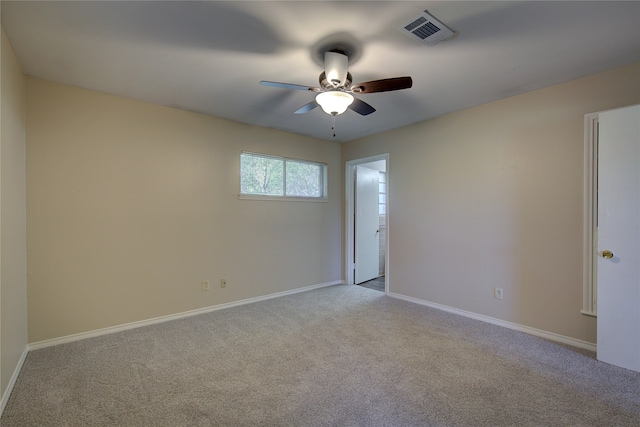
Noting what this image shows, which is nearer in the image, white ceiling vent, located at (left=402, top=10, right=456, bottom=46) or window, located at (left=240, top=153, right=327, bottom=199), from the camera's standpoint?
white ceiling vent, located at (left=402, top=10, right=456, bottom=46)

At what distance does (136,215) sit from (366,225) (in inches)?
136

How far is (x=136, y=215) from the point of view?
119 inches

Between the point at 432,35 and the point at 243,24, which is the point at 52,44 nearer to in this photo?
the point at 243,24

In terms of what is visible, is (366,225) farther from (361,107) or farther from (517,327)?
(361,107)

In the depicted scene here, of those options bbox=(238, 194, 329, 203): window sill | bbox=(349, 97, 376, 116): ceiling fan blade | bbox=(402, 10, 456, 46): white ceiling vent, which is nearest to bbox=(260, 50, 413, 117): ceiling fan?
bbox=(349, 97, 376, 116): ceiling fan blade

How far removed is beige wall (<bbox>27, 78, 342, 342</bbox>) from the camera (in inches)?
102

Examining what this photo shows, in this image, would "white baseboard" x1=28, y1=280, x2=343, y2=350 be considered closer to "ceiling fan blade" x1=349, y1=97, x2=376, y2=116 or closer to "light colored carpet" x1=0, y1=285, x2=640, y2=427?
"light colored carpet" x1=0, y1=285, x2=640, y2=427

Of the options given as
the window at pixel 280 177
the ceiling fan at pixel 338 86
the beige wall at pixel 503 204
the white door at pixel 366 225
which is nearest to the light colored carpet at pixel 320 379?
the beige wall at pixel 503 204

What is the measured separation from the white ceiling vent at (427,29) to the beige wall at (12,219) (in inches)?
104

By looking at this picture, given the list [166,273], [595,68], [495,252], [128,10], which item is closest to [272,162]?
[166,273]

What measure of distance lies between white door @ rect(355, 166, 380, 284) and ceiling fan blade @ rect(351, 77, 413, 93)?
9.26 feet

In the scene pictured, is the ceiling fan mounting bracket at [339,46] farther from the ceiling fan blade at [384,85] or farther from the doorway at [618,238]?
the doorway at [618,238]

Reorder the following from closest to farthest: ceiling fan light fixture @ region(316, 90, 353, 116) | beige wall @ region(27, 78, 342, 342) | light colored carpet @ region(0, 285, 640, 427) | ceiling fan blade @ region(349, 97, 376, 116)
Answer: light colored carpet @ region(0, 285, 640, 427) < ceiling fan light fixture @ region(316, 90, 353, 116) < ceiling fan blade @ region(349, 97, 376, 116) < beige wall @ region(27, 78, 342, 342)

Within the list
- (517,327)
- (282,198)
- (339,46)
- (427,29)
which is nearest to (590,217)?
(517,327)
